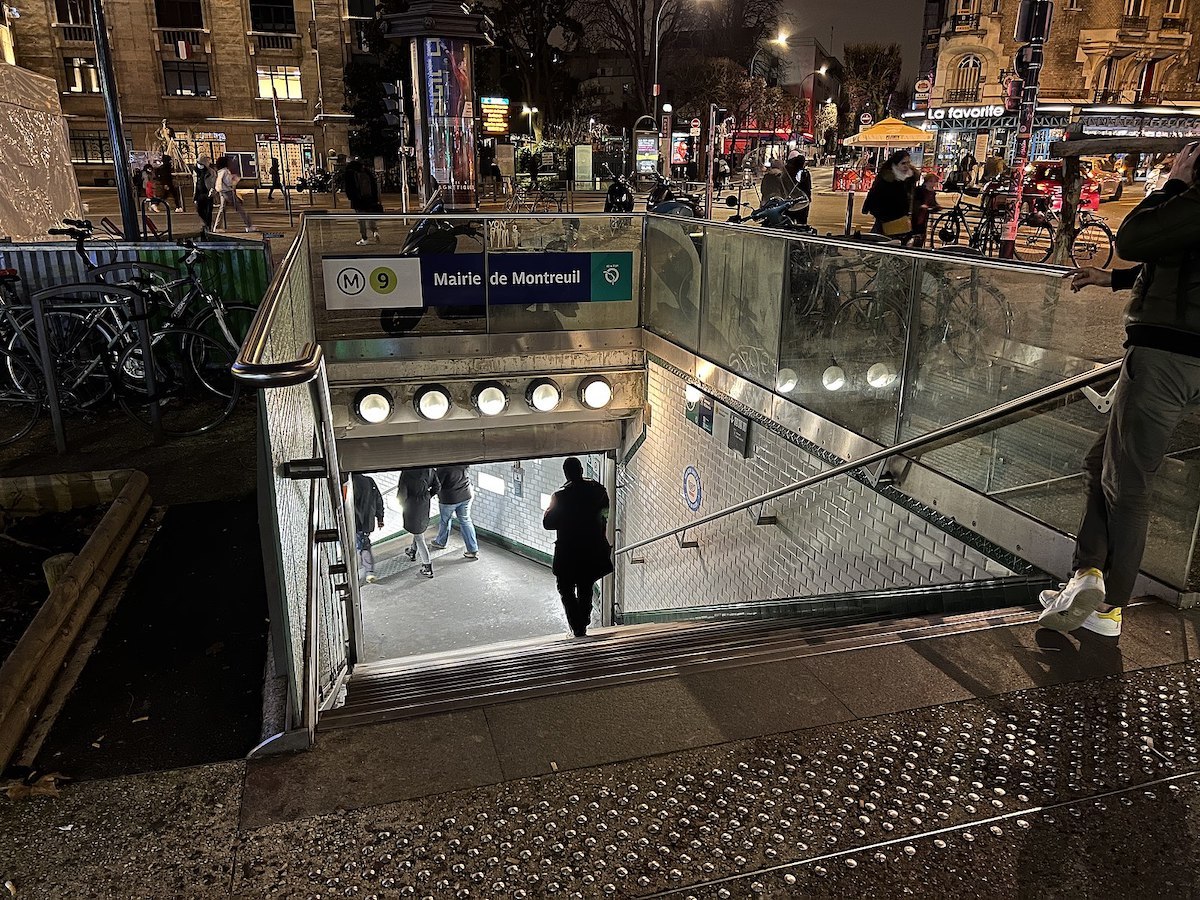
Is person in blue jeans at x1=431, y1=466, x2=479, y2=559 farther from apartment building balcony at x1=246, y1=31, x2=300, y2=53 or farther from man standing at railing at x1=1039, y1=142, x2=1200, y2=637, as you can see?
apartment building balcony at x1=246, y1=31, x2=300, y2=53

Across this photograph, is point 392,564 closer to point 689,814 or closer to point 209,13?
point 689,814

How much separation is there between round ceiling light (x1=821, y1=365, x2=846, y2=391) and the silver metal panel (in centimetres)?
558

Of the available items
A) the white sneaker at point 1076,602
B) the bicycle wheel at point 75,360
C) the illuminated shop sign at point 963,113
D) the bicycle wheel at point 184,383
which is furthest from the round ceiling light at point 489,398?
the illuminated shop sign at point 963,113

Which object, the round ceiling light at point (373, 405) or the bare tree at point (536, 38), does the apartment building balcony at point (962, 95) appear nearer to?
the bare tree at point (536, 38)

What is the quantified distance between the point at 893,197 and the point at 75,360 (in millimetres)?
8664

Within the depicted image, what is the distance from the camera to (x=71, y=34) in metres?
41.6

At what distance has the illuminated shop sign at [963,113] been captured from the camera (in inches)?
1882

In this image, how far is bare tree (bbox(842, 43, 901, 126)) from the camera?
67562 mm

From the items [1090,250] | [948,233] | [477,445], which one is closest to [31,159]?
[477,445]

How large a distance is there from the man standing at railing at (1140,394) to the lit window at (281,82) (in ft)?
152

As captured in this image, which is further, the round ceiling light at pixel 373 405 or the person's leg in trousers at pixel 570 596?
the round ceiling light at pixel 373 405

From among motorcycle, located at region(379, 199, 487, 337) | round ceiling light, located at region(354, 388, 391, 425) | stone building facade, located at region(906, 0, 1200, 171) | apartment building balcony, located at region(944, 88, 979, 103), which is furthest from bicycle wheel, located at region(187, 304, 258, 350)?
apartment building balcony, located at region(944, 88, 979, 103)

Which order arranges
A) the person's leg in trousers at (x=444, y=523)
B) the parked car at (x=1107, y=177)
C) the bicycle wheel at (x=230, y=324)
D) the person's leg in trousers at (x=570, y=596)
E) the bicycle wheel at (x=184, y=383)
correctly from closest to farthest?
the bicycle wheel at (x=184, y=383)
the bicycle wheel at (x=230, y=324)
the person's leg in trousers at (x=570, y=596)
the person's leg in trousers at (x=444, y=523)
the parked car at (x=1107, y=177)

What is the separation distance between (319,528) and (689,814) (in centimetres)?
198
